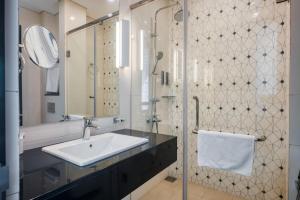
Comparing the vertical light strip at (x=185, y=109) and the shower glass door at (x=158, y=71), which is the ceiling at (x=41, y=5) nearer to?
the shower glass door at (x=158, y=71)

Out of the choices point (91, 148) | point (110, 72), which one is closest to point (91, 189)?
point (91, 148)

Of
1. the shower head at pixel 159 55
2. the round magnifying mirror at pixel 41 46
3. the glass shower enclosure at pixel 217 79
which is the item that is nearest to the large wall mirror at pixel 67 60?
the round magnifying mirror at pixel 41 46

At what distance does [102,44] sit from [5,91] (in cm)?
131

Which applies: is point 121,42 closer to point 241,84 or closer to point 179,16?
point 179,16

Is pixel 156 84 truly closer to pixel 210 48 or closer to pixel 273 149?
pixel 210 48

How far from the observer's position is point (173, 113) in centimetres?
237

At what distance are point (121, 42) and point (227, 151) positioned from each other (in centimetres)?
146

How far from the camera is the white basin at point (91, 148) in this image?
3.15ft

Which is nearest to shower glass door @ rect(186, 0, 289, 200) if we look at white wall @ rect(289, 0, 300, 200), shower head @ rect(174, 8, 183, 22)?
shower head @ rect(174, 8, 183, 22)

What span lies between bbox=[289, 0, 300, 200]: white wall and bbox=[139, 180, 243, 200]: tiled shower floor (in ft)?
3.03

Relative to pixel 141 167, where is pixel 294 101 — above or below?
above

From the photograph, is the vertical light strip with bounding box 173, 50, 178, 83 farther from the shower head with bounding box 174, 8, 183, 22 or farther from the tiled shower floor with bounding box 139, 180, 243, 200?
the tiled shower floor with bounding box 139, 180, 243, 200

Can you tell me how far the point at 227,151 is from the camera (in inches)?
71.7

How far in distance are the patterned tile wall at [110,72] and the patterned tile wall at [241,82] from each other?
86 centimetres
